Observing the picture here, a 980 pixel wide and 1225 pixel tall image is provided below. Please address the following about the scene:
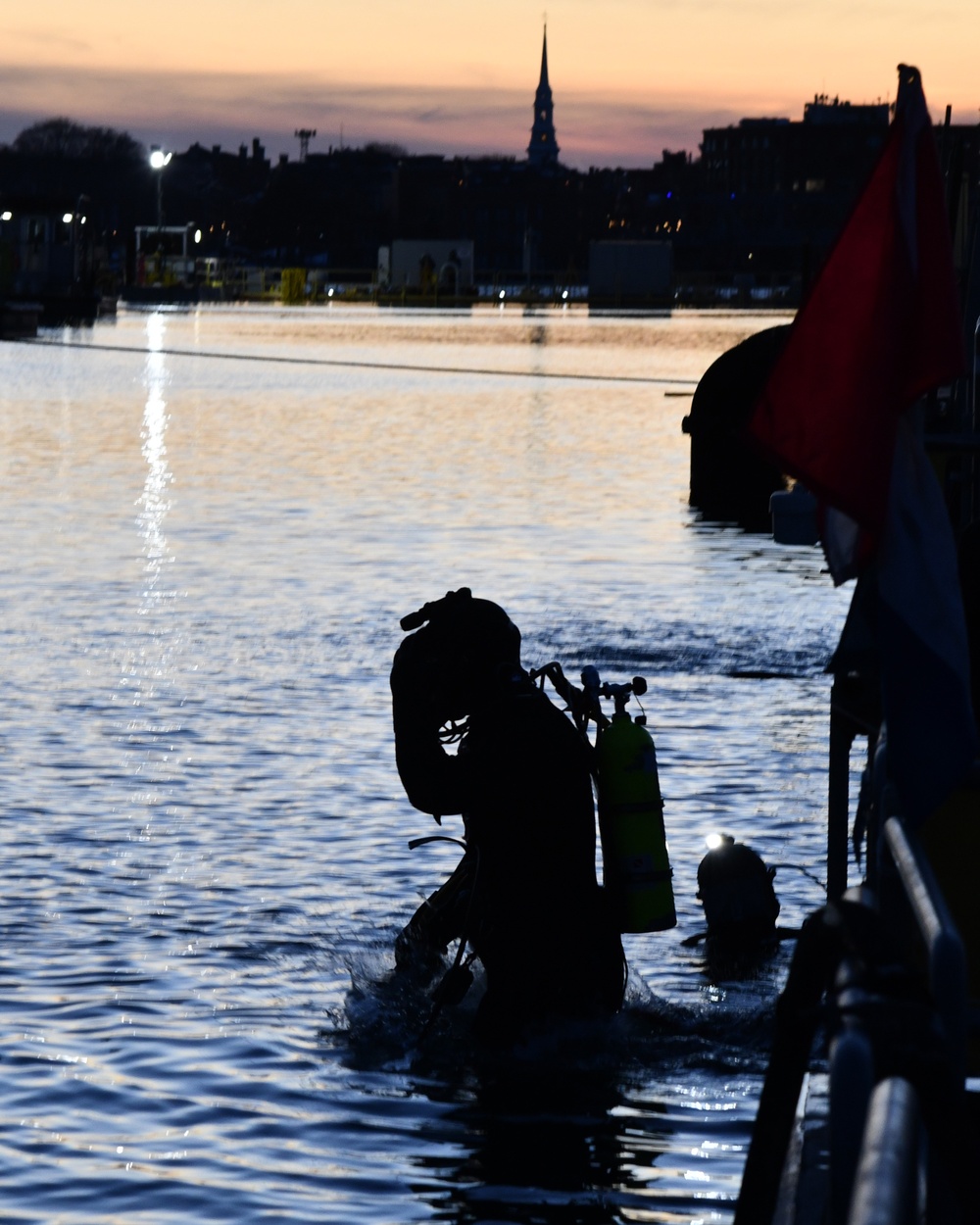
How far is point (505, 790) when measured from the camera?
6258 mm

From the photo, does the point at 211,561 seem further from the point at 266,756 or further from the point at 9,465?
the point at 9,465

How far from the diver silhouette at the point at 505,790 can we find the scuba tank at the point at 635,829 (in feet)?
0.26

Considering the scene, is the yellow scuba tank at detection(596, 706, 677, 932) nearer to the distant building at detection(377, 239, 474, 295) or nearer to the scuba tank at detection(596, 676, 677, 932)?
the scuba tank at detection(596, 676, 677, 932)

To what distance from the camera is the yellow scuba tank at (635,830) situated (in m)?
6.24

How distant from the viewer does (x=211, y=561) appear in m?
18.1

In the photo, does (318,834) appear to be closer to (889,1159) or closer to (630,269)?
(889,1159)

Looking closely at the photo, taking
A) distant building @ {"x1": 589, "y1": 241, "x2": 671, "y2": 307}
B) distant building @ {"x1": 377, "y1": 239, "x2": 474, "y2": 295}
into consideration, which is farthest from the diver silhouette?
distant building @ {"x1": 589, "y1": 241, "x2": 671, "y2": 307}

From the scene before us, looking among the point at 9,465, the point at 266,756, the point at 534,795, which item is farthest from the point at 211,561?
the point at 534,795

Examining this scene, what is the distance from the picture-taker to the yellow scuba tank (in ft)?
20.5

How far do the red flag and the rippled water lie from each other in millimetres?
1815

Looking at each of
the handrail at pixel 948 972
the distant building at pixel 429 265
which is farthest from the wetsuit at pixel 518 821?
the distant building at pixel 429 265

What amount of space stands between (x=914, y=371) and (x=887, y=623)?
0.52m

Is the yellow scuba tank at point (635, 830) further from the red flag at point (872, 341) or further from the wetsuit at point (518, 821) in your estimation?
the red flag at point (872, 341)

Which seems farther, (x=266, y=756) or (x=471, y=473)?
(x=471, y=473)
